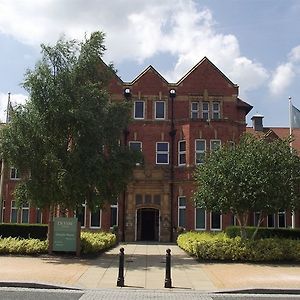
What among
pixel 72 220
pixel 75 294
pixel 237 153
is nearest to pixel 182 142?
pixel 237 153

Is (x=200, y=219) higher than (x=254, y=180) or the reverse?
the reverse

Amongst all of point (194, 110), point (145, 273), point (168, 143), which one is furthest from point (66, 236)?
point (194, 110)

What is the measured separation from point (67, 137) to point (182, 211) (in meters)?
14.7

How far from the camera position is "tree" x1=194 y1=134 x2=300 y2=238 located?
1966cm

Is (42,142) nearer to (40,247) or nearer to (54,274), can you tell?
(40,247)

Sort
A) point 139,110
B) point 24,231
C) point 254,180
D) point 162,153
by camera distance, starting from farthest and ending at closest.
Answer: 1. point 139,110
2. point 162,153
3. point 24,231
4. point 254,180

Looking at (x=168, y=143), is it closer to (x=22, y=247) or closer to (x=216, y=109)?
(x=216, y=109)

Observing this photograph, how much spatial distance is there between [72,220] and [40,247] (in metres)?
1.79

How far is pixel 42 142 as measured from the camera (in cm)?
2077

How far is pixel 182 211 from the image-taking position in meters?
33.7

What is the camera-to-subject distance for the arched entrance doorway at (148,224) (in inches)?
1351

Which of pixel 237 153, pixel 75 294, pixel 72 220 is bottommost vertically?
pixel 75 294

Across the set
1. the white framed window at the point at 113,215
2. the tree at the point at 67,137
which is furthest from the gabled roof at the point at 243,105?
the tree at the point at 67,137

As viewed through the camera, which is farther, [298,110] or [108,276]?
[298,110]
